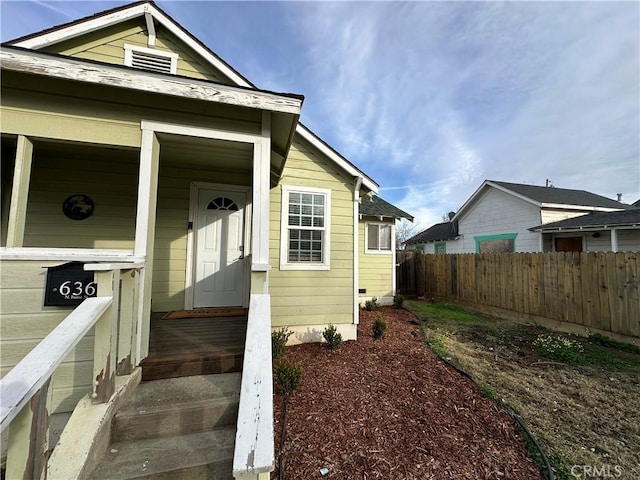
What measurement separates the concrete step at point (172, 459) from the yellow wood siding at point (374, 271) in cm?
780

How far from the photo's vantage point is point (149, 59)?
5059 millimetres

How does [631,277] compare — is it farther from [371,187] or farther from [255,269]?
[255,269]

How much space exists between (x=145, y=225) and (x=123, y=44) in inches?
178

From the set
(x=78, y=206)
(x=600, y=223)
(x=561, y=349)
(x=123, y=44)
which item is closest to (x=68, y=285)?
(x=78, y=206)

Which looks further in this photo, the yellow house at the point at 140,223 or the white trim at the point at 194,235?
the white trim at the point at 194,235

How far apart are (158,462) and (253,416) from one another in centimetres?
111

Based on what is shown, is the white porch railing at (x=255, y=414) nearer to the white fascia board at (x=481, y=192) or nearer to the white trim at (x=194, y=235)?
the white trim at (x=194, y=235)

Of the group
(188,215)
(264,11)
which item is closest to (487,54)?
(264,11)

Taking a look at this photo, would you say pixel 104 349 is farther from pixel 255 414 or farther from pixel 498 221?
pixel 498 221

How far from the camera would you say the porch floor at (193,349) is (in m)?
2.62

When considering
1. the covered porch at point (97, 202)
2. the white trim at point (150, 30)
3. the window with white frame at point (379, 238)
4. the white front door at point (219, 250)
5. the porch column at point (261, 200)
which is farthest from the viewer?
the window with white frame at point (379, 238)

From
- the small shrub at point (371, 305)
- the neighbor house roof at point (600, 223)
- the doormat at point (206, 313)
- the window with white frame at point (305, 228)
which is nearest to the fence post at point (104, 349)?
the doormat at point (206, 313)

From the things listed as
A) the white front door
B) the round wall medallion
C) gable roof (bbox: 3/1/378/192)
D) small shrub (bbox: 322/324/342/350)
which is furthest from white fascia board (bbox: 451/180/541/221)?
the round wall medallion

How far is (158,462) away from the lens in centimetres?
178
